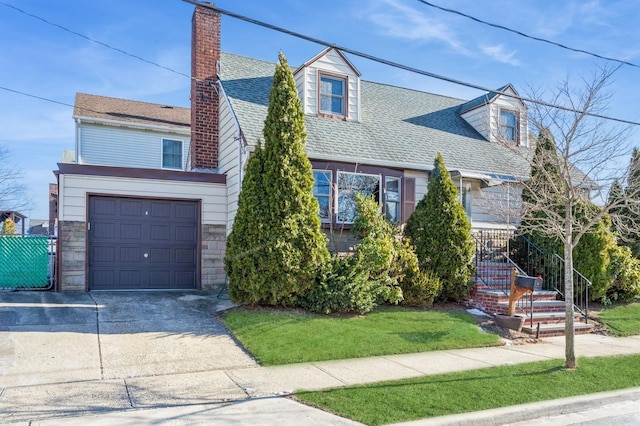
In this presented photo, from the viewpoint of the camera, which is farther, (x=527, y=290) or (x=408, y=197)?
(x=408, y=197)

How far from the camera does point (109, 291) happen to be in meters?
11.2

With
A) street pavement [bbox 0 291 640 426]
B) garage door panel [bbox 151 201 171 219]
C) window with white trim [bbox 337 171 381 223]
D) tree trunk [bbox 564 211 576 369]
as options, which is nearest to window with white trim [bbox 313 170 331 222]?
window with white trim [bbox 337 171 381 223]

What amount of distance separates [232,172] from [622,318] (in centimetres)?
959

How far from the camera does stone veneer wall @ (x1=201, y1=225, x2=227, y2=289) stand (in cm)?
1208

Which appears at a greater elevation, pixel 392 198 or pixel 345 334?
pixel 392 198

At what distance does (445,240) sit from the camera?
10.9 metres

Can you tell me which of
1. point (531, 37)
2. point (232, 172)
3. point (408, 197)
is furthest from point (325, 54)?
point (531, 37)

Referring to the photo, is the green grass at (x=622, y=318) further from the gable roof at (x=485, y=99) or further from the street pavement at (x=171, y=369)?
the gable roof at (x=485, y=99)

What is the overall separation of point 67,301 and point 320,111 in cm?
763

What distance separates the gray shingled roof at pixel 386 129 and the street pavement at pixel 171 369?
4.81m

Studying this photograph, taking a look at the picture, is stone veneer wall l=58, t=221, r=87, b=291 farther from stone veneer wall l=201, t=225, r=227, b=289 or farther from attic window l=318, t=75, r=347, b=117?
attic window l=318, t=75, r=347, b=117

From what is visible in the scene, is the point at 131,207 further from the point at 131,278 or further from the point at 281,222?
the point at 281,222

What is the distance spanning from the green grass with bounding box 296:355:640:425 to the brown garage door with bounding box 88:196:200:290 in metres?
7.21

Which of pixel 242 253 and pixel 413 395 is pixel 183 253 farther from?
pixel 413 395
